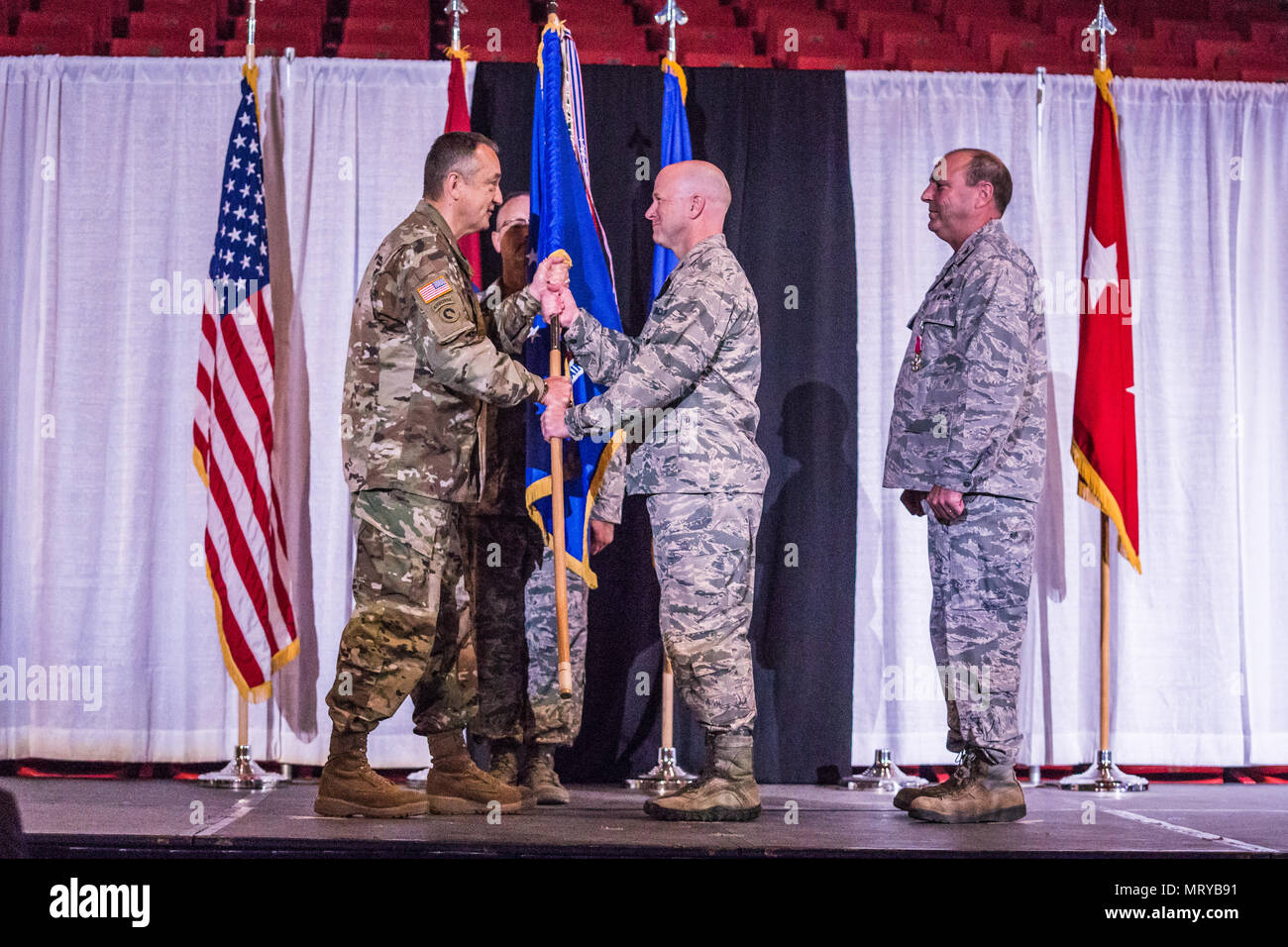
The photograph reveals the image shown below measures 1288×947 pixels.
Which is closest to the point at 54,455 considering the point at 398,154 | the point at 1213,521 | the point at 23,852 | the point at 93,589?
the point at 93,589

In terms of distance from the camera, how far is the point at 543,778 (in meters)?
4.56

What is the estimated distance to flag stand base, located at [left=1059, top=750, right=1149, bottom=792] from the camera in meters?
5.33

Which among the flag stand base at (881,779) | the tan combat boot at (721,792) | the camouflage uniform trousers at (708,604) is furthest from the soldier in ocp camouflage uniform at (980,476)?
the flag stand base at (881,779)

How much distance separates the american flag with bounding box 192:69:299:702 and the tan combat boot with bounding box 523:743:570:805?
124cm

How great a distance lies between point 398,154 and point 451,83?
60 centimetres

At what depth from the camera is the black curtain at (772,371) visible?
5.49 m

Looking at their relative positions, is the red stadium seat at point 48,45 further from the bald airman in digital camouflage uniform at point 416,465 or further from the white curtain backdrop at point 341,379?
the bald airman in digital camouflage uniform at point 416,465

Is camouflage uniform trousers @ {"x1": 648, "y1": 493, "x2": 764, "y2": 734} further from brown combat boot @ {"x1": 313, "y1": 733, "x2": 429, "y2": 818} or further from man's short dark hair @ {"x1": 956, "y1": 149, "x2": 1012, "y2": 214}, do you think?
man's short dark hair @ {"x1": 956, "y1": 149, "x2": 1012, "y2": 214}

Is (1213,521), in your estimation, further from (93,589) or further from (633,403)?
(93,589)

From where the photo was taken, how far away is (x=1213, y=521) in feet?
19.3

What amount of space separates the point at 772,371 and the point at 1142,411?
180 centimetres

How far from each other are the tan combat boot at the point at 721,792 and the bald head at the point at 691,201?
1638 millimetres

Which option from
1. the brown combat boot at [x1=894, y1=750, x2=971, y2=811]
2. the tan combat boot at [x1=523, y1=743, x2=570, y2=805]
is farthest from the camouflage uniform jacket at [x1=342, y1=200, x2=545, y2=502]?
the brown combat boot at [x1=894, y1=750, x2=971, y2=811]

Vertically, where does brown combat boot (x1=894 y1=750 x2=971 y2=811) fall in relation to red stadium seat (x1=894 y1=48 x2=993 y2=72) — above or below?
below
